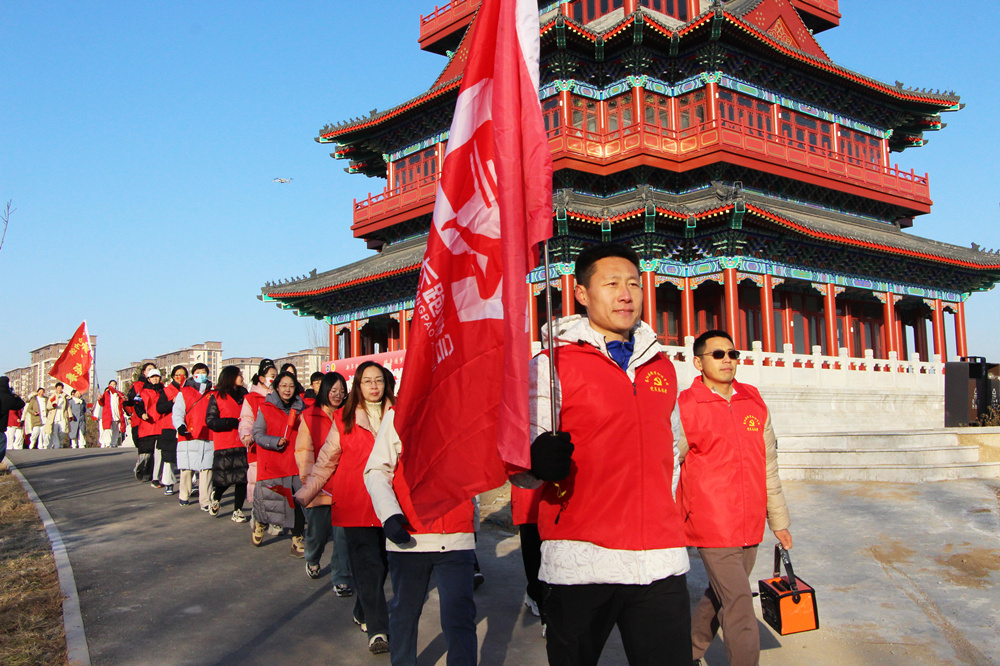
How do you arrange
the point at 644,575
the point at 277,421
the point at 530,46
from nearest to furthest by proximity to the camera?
the point at 644,575
the point at 530,46
the point at 277,421

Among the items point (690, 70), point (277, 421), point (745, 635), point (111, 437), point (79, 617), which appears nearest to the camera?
point (745, 635)

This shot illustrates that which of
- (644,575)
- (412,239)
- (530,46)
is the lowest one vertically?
(644,575)

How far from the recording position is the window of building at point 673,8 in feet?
69.2

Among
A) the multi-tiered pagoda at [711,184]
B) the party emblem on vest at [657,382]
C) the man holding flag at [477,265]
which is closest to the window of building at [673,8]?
the multi-tiered pagoda at [711,184]

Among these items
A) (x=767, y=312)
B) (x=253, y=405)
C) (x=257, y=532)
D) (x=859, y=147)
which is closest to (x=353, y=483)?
(x=257, y=532)

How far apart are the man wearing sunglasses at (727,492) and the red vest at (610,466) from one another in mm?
1124

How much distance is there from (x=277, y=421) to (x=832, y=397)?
11860 millimetres

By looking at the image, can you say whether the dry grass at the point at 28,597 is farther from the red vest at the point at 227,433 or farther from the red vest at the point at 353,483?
the red vest at the point at 227,433

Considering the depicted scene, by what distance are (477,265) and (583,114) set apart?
54.9ft

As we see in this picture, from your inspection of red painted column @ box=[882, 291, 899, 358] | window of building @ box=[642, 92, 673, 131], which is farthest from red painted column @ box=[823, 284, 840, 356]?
window of building @ box=[642, 92, 673, 131]

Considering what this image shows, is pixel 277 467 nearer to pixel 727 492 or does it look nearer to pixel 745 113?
pixel 727 492

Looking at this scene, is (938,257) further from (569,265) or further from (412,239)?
(412,239)

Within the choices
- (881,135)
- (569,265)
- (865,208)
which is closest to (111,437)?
(569,265)

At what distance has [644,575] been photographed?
2.63 m
